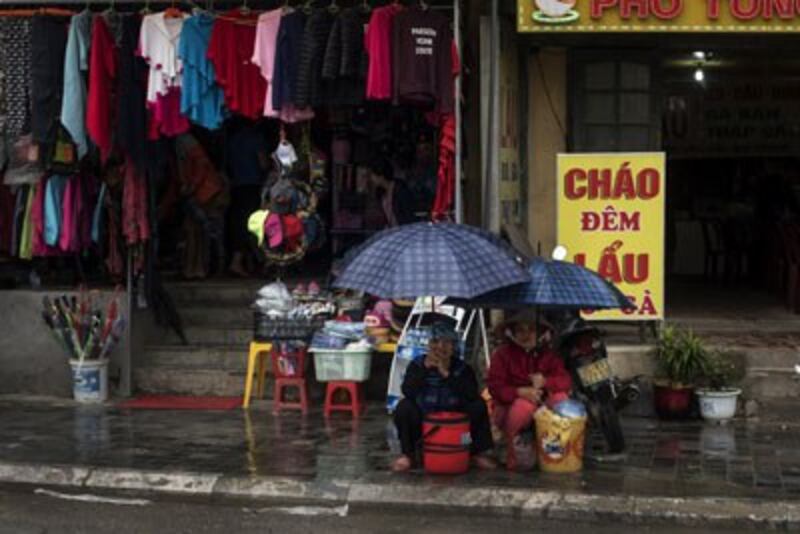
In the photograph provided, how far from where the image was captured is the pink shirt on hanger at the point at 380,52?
9703 millimetres

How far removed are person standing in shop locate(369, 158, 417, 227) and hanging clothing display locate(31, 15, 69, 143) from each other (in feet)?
11.5

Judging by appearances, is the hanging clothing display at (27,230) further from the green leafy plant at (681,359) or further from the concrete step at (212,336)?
the green leafy plant at (681,359)

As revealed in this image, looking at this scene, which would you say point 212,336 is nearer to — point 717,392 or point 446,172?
point 446,172

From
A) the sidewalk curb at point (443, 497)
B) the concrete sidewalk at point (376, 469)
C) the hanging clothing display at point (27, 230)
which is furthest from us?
the hanging clothing display at point (27, 230)

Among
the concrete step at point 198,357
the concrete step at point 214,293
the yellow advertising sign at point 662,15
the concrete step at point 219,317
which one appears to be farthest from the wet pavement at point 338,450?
the yellow advertising sign at point 662,15

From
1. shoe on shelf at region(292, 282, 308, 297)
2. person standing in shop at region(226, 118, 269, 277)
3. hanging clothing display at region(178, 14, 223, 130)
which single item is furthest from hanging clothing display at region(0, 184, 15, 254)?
shoe on shelf at region(292, 282, 308, 297)

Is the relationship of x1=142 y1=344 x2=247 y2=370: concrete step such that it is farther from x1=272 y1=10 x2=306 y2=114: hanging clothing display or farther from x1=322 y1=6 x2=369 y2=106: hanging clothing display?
x1=322 y1=6 x2=369 y2=106: hanging clothing display

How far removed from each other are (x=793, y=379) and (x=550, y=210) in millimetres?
2956

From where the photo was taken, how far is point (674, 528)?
23.1 ft

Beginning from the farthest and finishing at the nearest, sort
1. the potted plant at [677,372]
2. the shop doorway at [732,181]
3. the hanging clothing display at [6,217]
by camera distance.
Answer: the shop doorway at [732,181], the hanging clothing display at [6,217], the potted plant at [677,372]

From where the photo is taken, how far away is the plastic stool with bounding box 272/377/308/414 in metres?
10.1

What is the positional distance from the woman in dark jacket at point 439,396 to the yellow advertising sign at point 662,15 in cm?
305

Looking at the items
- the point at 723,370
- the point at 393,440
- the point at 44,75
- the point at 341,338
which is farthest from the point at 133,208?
the point at 723,370

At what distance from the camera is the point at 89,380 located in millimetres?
10641
